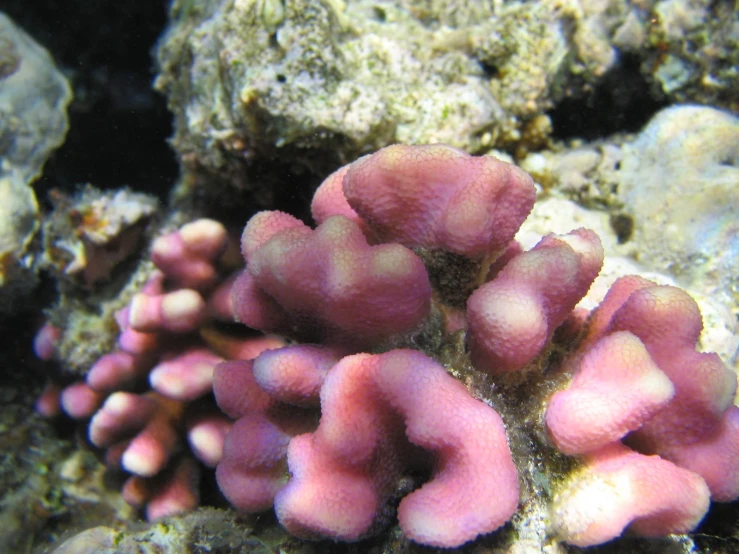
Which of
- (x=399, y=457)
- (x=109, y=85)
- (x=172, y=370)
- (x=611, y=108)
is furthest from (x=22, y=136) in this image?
(x=611, y=108)

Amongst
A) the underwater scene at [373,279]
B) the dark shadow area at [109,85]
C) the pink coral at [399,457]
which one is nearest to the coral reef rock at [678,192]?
the underwater scene at [373,279]

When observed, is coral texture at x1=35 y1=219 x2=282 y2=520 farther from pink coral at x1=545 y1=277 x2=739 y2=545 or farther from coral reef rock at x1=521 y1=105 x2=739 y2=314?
coral reef rock at x1=521 y1=105 x2=739 y2=314

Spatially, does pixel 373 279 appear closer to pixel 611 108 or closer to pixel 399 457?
pixel 399 457

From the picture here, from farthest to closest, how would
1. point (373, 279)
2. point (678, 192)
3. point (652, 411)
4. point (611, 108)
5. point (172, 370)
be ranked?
point (611, 108), point (172, 370), point (678, 192), point (373, 279), point (652, 411)

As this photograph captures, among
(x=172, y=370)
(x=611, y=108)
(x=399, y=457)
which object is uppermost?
(x=611, y=108)

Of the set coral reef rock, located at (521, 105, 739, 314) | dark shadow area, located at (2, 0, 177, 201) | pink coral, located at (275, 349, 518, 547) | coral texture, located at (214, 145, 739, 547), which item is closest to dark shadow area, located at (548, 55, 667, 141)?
coral reef rock, located at (521, 105, 739, 314)

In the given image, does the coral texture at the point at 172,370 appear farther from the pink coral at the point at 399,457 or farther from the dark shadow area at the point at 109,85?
the dark shadow area at the point at 109,85
